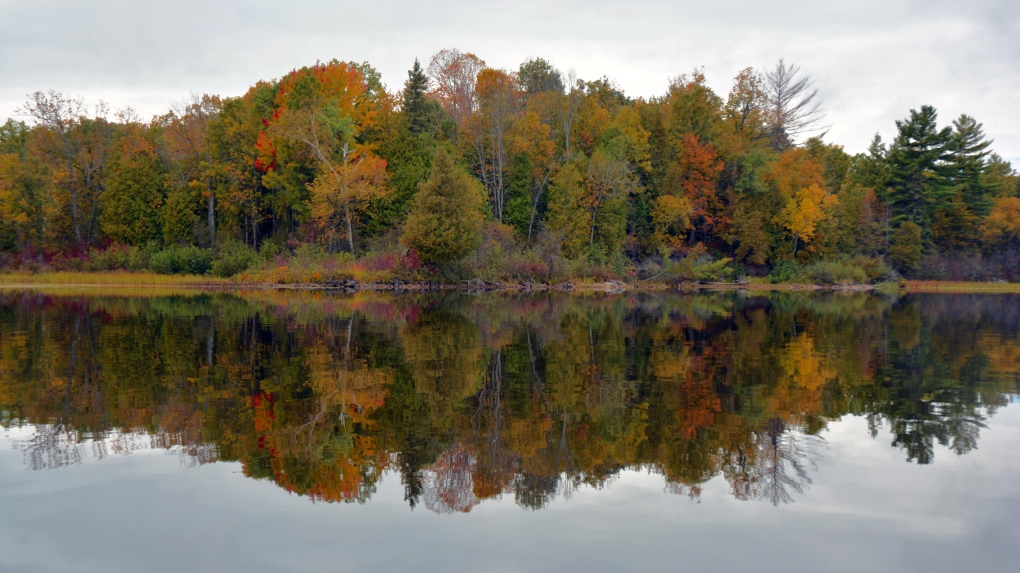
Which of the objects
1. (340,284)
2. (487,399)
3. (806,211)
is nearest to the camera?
(487,399)

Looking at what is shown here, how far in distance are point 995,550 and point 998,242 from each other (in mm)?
80525

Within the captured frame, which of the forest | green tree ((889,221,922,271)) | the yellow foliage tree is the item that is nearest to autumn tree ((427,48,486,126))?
the forest

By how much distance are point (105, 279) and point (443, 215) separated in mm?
27223

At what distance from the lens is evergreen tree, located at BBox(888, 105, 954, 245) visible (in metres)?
70.3

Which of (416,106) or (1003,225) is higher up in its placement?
(416,106)

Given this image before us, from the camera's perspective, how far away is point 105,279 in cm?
5297

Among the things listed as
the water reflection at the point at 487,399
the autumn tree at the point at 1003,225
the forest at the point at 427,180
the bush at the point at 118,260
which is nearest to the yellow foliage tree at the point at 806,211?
the forest at the point at 427,180

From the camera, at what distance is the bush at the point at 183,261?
5388 cm

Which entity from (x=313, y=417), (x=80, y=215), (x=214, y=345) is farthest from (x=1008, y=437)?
(x=80, y=215)

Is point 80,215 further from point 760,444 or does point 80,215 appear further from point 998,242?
point 998,242

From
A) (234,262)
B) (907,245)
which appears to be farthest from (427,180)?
(907,245)

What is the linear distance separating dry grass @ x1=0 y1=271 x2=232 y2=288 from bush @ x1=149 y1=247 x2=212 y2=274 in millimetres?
839

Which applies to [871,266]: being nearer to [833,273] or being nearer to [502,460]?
[833,273]

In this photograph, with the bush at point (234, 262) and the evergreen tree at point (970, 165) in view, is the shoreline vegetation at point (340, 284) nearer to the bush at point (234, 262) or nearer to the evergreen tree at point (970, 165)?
the bush at point (234, 262)
